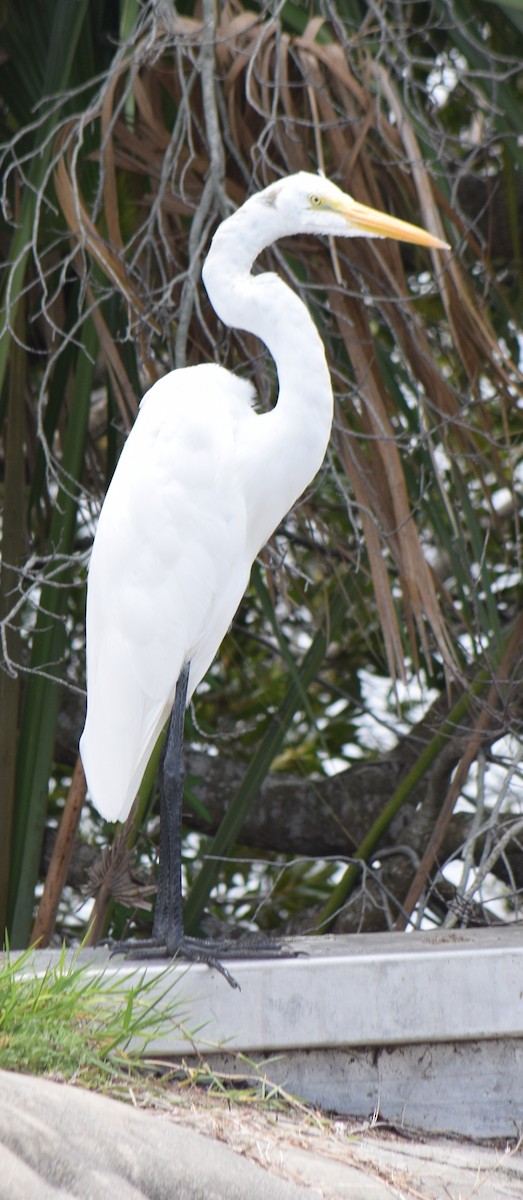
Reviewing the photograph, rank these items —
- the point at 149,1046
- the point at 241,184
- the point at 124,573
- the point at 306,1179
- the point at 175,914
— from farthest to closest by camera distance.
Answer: the point at 241,184 < the point at 124,573 < the point at 175,914 < the point at 149,1046 < the point at 306,1179

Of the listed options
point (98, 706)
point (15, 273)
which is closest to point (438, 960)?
point (98, 706)

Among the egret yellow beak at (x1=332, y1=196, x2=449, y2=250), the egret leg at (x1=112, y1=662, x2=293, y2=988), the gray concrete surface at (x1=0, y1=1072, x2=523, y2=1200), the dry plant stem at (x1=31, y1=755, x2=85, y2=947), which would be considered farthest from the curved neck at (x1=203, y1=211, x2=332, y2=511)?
the gray concrete surface at (x1=0, y1=1072, x2=523, y2=1200)

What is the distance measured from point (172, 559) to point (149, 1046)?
77cm

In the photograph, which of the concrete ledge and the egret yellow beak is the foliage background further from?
the concrete ledge

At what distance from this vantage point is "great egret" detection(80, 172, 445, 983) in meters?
2.16

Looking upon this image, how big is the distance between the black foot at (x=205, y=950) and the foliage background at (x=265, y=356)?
247 mm

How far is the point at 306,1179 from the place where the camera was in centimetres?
149

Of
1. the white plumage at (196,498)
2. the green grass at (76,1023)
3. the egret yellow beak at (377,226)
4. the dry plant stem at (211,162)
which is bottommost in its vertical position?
the green grass at (76,1023)

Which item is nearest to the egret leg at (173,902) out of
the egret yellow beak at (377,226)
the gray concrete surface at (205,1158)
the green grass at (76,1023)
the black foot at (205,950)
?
the black foot at (205,950)

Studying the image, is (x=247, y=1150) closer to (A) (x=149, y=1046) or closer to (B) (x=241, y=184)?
(A) (x=149, y=1046)

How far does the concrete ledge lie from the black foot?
0.03 metres

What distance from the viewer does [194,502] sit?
2182 mm

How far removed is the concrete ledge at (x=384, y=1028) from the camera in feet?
6.29

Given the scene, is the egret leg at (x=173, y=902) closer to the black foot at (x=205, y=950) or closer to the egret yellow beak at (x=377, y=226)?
the black foot at (x=205, y=950)
